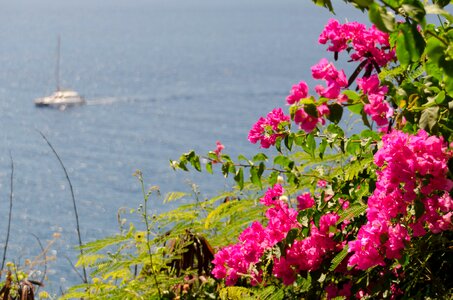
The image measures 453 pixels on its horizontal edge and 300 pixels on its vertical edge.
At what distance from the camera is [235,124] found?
58.2ft

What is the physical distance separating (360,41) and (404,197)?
48cm

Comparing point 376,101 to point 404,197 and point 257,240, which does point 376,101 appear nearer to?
point 404,197

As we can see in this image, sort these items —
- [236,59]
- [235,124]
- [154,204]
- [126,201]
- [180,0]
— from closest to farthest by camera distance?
[154,204] < [126,201] < [235,124] < [236,59] < [180,0]

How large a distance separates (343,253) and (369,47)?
39 centimetres

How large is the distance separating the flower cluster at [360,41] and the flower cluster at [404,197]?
34 centimetres

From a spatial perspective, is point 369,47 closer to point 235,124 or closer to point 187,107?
point 235,124

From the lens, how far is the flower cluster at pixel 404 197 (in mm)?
1167

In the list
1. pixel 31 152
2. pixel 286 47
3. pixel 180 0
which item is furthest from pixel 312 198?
pixel 180 0

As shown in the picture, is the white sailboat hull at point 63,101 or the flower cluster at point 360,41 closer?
the flower cluster at point 360,41

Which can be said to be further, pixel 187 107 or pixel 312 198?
pixel 187 107

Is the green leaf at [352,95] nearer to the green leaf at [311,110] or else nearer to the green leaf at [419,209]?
the green leaf at [311,110]

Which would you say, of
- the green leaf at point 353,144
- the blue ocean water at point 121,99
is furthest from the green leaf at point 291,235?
the blue ocean water at point 121,99

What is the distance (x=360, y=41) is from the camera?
161 centimetres

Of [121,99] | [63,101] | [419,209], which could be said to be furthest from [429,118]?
[63,101]
